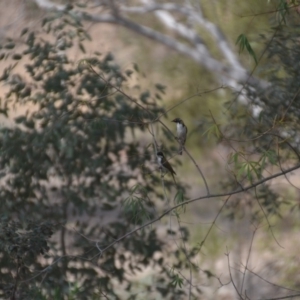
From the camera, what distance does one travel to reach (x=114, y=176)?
6508 millimetres

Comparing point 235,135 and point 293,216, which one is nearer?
point 235,135

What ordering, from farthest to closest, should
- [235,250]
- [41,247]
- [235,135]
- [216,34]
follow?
1. [216,34]
2. [235,250]
3. [235,135]
4. [41,247]

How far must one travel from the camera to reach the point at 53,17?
644cm

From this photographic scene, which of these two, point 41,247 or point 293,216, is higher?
point 41,247

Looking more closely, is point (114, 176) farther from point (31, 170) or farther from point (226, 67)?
point (226, 67)

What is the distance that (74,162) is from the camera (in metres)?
6.42

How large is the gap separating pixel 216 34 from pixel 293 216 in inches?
102

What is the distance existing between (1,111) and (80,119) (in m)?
0.55

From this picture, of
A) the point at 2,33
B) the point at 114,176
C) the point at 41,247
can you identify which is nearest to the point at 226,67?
the point at 2,33

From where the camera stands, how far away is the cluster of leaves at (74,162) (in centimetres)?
625

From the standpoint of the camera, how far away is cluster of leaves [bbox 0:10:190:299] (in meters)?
6.25

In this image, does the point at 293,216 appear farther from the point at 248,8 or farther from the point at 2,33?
the point at 2,33

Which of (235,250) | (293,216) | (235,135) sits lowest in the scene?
(235,250)

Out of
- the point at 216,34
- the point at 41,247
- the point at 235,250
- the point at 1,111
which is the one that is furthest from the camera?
the point at 216,34
